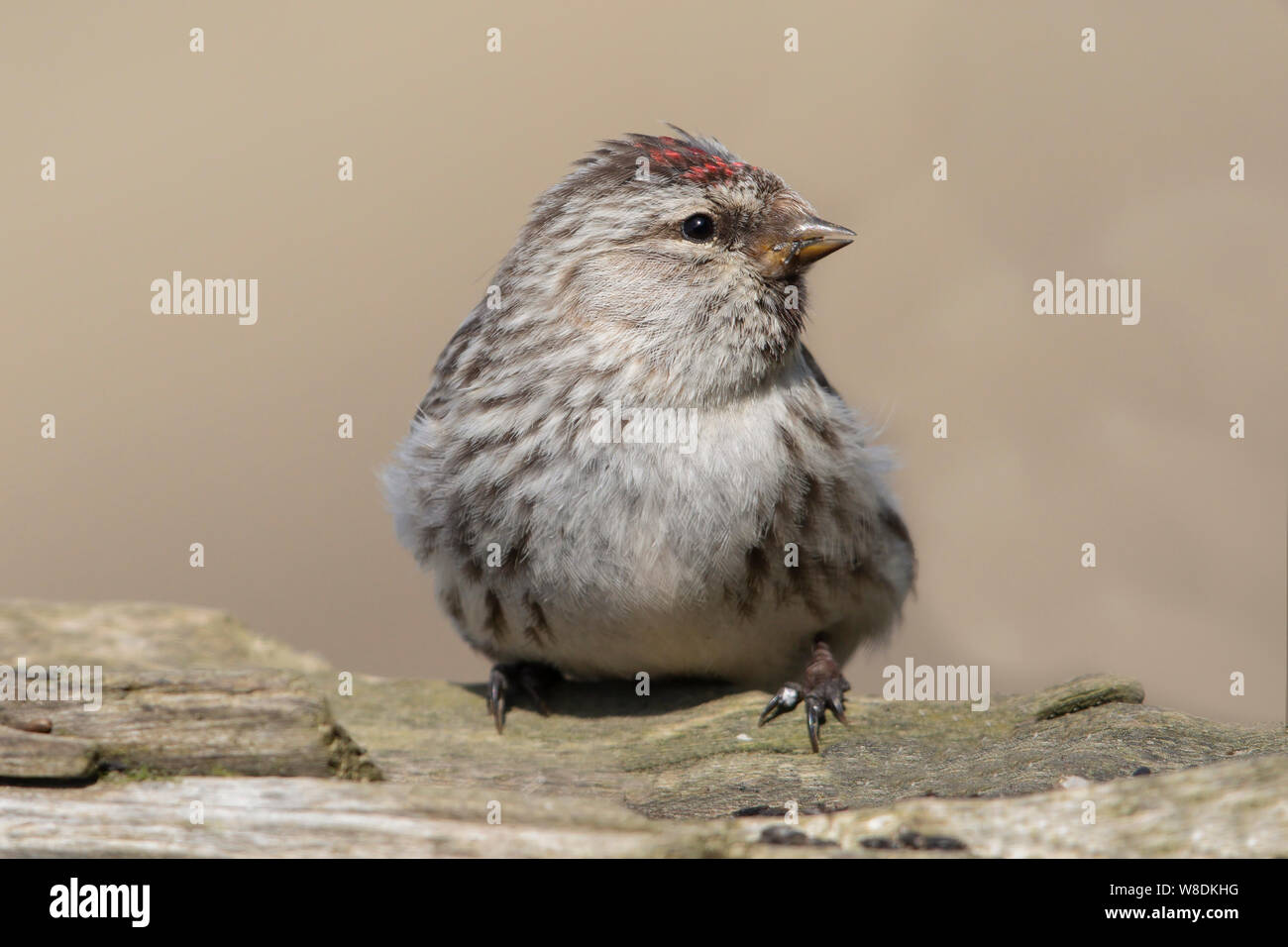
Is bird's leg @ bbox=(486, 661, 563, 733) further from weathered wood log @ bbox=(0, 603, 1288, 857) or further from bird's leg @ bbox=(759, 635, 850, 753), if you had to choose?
bird's leg @ bbox=(759, 635, 850, 753)

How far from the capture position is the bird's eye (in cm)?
468

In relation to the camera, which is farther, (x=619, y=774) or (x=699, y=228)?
(x=699, y=228)

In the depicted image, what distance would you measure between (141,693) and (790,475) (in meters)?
2.20

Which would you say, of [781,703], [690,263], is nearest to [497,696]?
[781,703]

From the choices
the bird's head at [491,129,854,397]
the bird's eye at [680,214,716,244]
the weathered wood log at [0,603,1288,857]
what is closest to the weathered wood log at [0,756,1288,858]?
the weathered wood log at [0,603,1288,857]

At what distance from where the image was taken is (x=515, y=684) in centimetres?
521

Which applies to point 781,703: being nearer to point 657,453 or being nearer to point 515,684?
point 657,453

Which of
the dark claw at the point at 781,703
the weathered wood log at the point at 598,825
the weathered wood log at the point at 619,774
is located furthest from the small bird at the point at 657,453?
the weathered wood log at the point at 598,825

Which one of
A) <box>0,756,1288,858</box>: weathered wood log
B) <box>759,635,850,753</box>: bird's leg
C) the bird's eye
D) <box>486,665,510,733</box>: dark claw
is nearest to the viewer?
<box>0,756,1288,858</box>: weathered wood log

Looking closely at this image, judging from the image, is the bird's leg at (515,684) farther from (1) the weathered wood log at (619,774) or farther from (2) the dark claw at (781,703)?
(2) the dark claw at (781,703)

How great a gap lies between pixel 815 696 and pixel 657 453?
1.03 meters

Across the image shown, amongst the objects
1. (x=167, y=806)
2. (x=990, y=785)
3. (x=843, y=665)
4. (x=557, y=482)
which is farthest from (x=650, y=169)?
(x=167, y=806)

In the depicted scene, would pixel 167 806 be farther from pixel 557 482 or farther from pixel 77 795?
pixel 557 482

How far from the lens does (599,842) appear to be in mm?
2936
